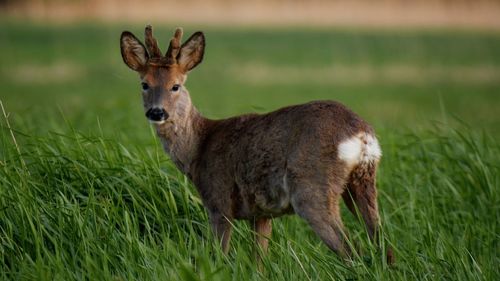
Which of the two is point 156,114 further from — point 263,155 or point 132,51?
point 263,155

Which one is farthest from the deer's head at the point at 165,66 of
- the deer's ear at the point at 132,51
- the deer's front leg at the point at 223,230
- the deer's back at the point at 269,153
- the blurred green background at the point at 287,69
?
the blurred green background at the point at 287,69

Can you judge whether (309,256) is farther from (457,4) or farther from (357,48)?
(457,4)

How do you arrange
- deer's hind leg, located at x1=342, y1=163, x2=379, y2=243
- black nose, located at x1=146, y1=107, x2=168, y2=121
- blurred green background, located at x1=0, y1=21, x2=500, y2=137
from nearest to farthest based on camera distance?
deer's hind leg, located at x1=342, y1=163, x2=379, y2=243 → black nose, located at x1=146, y1=107, x2=168, y2=121 → blurred green background, located at x1=0, y1=21, x2=500, y2=137

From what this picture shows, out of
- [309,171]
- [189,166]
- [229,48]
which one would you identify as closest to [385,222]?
[309,171]

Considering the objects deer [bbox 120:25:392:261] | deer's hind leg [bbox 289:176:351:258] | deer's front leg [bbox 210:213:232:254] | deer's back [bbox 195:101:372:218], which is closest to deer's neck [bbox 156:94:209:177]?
deer [bbox 120:25:392:261]

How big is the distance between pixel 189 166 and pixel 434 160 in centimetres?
240

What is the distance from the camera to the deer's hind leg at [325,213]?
18.0ft

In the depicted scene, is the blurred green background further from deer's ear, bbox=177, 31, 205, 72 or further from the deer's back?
the deer's back

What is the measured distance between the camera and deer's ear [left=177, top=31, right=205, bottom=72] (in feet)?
21.8

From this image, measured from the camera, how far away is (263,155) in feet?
19.5

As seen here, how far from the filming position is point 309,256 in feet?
18.2

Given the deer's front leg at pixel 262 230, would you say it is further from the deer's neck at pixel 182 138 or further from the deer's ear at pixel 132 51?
the deer's ear at pixel 132 51

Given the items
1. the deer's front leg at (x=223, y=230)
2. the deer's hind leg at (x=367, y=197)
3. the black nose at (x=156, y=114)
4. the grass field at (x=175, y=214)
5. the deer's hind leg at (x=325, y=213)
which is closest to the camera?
the grass field at (x=175, y=214)

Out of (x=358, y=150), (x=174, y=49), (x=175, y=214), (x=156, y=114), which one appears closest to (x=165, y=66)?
(x=174, y=49)
